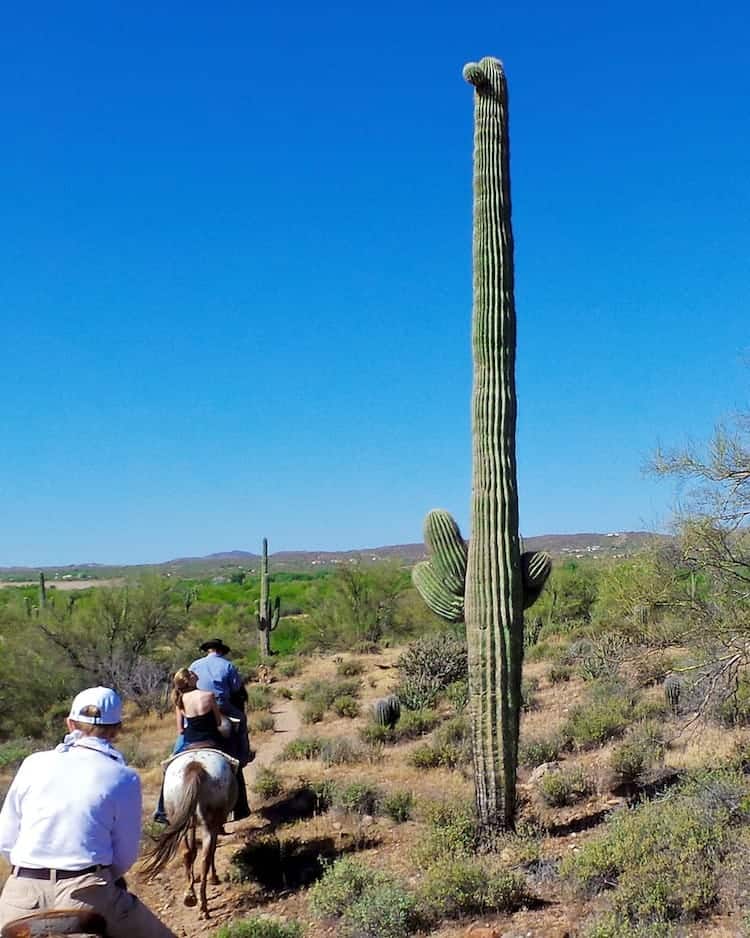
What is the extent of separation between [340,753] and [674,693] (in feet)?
16.0

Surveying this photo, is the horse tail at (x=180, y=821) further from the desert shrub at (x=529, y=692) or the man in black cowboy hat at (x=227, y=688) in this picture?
the desert shrub at (x=529, y=692)

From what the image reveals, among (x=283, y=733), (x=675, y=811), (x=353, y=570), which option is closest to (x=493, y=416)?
(x=675, y=811)

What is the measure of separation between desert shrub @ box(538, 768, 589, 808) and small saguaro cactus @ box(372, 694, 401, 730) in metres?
4.68

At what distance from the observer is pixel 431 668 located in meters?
17.7

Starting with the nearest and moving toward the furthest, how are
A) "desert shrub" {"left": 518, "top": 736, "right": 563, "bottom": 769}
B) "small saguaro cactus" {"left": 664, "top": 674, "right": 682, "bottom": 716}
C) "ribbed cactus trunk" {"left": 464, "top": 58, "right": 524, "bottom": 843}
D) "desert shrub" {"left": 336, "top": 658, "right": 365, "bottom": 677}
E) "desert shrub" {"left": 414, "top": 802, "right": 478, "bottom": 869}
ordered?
"desert shrub" {"left": 414, "top": 802, "right": 478, "bottom": 869} < "ribbed cactus trunk" {"left": 464, "top": 58, "right": 524, "bottom": 843} < "desert shrub" {"left": 518, "top": 736, "right": 563, "bottom": 769} < "small saguaro cactus" {"left": 664, "top": 674, "right": 682, "bottom": 716} < "desert shrub" {"left": 336, "top": 658, "right": 365, "bottom": 677}

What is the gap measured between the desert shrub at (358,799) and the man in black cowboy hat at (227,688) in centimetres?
103

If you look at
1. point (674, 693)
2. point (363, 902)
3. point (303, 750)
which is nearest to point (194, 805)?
point (363, 902)

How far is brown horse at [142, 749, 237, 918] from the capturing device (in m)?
6.67

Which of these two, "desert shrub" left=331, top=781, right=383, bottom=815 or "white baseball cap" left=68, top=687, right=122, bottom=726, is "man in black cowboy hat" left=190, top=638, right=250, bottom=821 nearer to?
"desert shrub" left=331, top=781, right=383, bottom=815

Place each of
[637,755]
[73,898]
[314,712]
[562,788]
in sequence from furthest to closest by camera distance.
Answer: [314,712], [637,755], [562,788], [73,898]

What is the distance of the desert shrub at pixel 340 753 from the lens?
11547mm

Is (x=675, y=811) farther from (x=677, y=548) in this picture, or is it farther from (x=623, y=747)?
(x=677, y=548)

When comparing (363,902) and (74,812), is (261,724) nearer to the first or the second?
(363,902)

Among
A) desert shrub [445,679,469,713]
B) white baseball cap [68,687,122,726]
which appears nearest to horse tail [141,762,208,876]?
white baseball cap [68,687,122,726]
